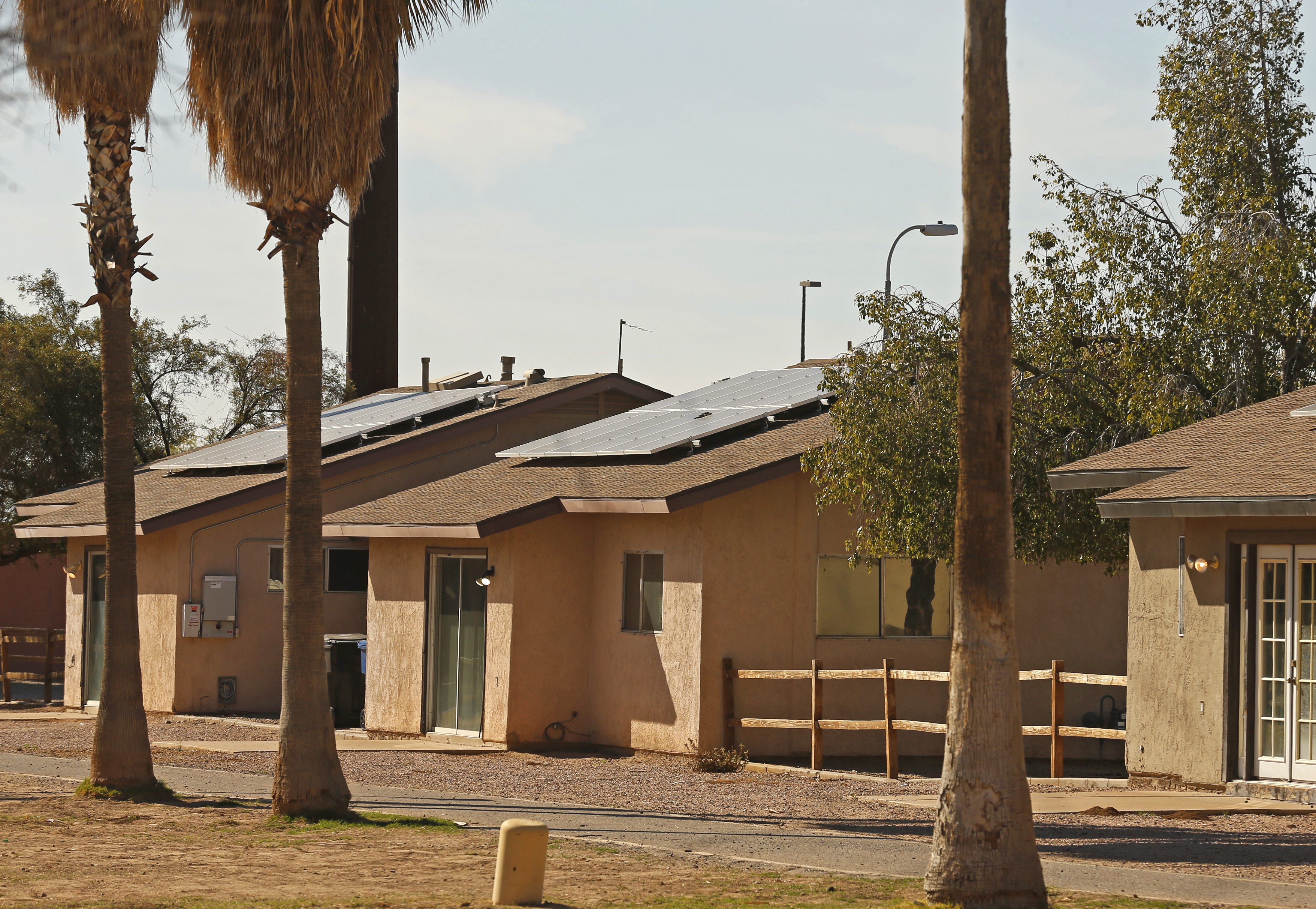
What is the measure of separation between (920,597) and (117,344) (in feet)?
32.6

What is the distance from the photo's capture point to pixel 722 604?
731 inches

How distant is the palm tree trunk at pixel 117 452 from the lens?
589 inches

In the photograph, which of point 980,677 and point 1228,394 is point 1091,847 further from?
point 1228,394

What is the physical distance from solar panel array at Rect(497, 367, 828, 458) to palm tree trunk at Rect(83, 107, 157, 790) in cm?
734

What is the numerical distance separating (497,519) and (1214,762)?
8.57 m

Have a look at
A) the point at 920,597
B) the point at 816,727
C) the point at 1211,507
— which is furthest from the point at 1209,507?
the point at 920,597

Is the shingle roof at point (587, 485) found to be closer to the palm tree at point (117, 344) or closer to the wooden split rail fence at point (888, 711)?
the wooden split rail fence at point (888, 711)

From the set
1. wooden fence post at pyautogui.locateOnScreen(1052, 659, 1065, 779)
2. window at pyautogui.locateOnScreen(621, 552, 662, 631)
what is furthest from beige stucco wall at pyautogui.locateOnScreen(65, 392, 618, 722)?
wooden fence post at pyautogui.locateOnScreen(1052, 659, 1065, 779)

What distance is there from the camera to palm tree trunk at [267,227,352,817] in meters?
13.4

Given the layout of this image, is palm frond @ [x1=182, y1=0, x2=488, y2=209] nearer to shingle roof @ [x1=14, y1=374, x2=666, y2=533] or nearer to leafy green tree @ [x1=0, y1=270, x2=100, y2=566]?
shingle roof @ [x1=14, y1=374, x2=666, y2=533]

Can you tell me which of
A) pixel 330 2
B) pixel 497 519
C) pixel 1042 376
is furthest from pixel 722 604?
pixel 330 2

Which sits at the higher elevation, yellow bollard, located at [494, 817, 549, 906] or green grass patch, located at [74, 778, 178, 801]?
yellow bollard, located at [494, 817, 549, 906]

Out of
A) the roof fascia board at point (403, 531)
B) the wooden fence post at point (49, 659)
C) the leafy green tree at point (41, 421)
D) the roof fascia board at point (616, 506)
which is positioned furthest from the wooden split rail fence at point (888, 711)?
the leafy green tree at point (41, 421)

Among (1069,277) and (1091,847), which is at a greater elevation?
(1069,277)
